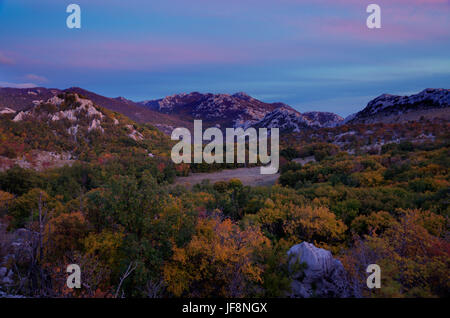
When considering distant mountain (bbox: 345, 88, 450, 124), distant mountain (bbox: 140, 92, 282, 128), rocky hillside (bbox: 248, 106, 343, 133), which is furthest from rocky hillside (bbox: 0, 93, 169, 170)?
distant mountain (bbox: 140, 92, 282, 128)

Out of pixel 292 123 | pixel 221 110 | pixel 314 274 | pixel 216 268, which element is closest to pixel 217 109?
pixel 221 110

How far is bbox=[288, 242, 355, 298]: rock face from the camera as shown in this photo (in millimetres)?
6895

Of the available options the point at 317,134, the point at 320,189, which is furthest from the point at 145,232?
the point at 317,134

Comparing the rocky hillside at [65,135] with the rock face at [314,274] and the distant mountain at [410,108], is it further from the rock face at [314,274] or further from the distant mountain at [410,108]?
the distant mountain at [410,108]

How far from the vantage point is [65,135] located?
31812 mm

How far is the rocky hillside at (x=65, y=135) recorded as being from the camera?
85.5 feet

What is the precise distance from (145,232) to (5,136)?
90.4ft

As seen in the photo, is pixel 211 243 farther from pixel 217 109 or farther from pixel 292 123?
pixel 217 109

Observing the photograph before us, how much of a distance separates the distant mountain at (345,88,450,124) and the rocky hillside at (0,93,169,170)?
35567mm

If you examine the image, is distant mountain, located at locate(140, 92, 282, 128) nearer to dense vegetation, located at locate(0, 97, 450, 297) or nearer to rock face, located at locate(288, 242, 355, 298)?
dense vegetation, located at locate(0, 97, 450, 297)

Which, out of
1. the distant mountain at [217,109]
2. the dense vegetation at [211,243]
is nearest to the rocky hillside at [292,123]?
the distant mountain at [217,109]

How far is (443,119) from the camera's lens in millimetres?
31953

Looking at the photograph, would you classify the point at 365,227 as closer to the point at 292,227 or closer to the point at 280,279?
the point at 292,227

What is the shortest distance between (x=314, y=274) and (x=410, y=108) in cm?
4472
